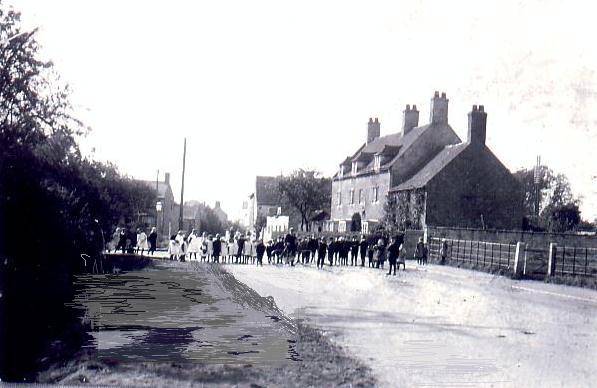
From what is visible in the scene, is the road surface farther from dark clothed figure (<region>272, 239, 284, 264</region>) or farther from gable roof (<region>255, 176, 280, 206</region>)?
gable roof (<region>255, 176, 280, 206</region>)

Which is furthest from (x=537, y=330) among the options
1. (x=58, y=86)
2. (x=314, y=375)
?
(x=58, y=86)

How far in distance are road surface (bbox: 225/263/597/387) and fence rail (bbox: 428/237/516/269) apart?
4.90m

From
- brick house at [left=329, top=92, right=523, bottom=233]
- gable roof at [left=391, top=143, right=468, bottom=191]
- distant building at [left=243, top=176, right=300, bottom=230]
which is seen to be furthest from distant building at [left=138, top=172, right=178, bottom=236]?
gable roof at [left=391, top=143, right=468, bottom=191]

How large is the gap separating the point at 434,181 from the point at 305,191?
2940 centimetres

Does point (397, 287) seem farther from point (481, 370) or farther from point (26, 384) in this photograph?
point (26, 384)

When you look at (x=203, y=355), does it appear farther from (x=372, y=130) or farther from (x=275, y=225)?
(x=275, y=225)

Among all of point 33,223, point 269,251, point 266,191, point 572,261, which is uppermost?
point 266,191

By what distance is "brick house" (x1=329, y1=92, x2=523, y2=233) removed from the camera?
40125mm

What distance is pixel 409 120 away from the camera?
50750 millimetres

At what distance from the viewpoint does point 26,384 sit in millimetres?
6402

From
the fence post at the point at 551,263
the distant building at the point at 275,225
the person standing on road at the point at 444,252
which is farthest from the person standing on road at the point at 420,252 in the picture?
the distant building at the point at 275,225

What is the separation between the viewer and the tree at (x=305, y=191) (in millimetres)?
68625

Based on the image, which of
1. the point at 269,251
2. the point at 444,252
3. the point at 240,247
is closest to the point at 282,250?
the point at 269,251

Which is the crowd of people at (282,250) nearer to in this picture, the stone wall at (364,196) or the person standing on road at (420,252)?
the person standing on road at (420,252)
